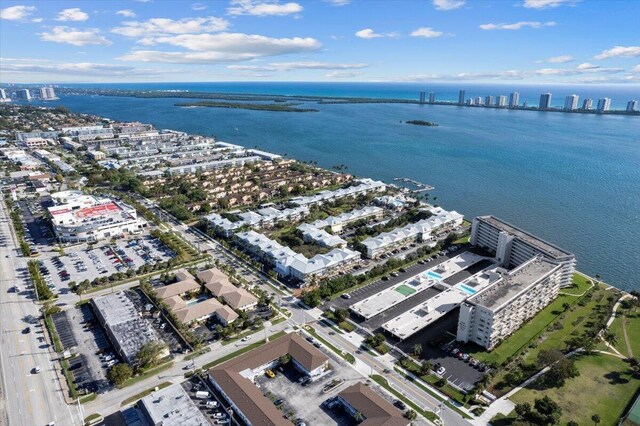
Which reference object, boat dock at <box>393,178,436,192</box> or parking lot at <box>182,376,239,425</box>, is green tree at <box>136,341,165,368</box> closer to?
parking lot at <box>182,376,239,425</box>

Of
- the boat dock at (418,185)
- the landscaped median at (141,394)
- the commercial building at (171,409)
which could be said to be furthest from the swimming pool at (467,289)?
the boat dock at (418,185)

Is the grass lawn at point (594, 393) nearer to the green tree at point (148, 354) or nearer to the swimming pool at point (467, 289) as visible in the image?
the swimming pool at point (467, 289)

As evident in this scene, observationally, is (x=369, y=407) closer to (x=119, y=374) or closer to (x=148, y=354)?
(x=148, y=354)

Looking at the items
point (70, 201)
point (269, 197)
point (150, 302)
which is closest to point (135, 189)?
point (70, 201)

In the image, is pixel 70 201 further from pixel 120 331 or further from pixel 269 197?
pixel 120 331

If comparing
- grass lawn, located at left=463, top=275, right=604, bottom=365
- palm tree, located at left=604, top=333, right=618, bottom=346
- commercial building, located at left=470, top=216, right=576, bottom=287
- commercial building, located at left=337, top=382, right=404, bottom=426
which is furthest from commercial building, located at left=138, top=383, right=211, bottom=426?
commercial building, located at left=470, top=216, right=576, bottom=287

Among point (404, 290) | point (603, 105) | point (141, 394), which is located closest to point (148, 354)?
point (141, 394)
